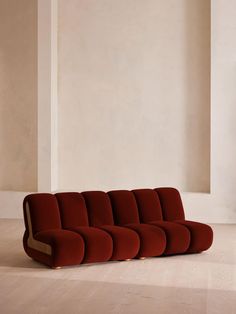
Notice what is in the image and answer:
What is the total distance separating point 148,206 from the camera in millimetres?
8062

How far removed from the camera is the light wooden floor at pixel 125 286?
5434 millimetres

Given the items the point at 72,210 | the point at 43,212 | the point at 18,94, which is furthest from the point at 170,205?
the point at 18,94

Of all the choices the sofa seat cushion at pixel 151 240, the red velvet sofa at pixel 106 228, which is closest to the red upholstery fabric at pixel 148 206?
the red velvet sofa at pixel 106 228

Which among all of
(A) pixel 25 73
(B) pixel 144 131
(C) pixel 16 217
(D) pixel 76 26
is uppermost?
(D) pixel 76 26

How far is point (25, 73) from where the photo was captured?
11078 mm

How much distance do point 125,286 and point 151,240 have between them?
4.17 ft

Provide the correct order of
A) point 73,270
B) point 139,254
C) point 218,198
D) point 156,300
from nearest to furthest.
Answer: point 156,300 < point 73,270 < point 139,254 < point 218,198

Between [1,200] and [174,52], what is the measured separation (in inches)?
148

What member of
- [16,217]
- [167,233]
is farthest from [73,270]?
[16,217]

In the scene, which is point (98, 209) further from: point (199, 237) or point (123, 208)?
point (199, 237)

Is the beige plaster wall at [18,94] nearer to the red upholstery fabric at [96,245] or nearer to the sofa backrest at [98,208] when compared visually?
the sofa backrest at [98,208]

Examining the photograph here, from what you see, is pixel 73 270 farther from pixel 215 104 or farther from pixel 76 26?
pixel 76 26

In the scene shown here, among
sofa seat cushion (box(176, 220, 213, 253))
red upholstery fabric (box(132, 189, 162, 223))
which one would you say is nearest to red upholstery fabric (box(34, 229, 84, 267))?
red upholstery fabric (box(132, 189, 162, 223))

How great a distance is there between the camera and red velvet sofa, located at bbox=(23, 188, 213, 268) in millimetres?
6977
